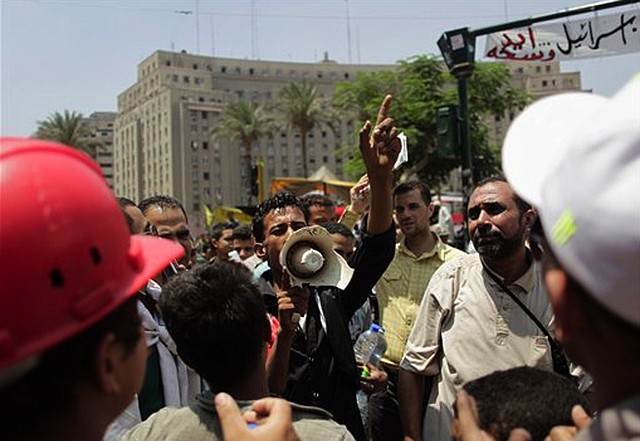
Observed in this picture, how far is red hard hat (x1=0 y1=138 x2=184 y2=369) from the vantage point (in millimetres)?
1235

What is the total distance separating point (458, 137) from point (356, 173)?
65.4 ft

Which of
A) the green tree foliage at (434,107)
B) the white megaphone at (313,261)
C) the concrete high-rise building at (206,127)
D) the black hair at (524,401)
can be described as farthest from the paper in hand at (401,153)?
the concrete high-rise building at (206,127)

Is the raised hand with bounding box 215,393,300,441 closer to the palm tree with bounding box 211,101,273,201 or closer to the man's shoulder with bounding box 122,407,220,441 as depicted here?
the man's shoulder with bounding box 122,407,220,441

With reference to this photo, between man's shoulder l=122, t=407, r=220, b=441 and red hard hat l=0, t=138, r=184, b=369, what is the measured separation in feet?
2.25

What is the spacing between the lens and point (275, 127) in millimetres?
66812

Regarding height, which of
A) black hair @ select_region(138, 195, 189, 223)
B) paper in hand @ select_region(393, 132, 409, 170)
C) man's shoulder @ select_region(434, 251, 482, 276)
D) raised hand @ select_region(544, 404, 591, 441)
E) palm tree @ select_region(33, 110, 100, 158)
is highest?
palm tree @ select_region(33, 110, 100, 158)

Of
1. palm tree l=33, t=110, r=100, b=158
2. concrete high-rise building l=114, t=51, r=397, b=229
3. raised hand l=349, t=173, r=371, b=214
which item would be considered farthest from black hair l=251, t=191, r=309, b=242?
concrete high-rise building l=114, t=51, r=397, b=229

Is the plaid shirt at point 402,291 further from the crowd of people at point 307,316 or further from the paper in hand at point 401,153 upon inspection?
the paper in hand at point 401,153

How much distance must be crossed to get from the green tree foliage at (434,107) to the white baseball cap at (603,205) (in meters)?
25.0

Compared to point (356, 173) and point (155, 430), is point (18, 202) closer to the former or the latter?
point (155, 430)

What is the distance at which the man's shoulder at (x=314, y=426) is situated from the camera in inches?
76.1

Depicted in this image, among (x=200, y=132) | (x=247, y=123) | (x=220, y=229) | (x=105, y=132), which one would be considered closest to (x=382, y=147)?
(x=220, y=229)

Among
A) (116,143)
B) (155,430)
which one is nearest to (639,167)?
(155,430)

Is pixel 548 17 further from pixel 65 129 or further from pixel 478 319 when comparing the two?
pixel 65 129
